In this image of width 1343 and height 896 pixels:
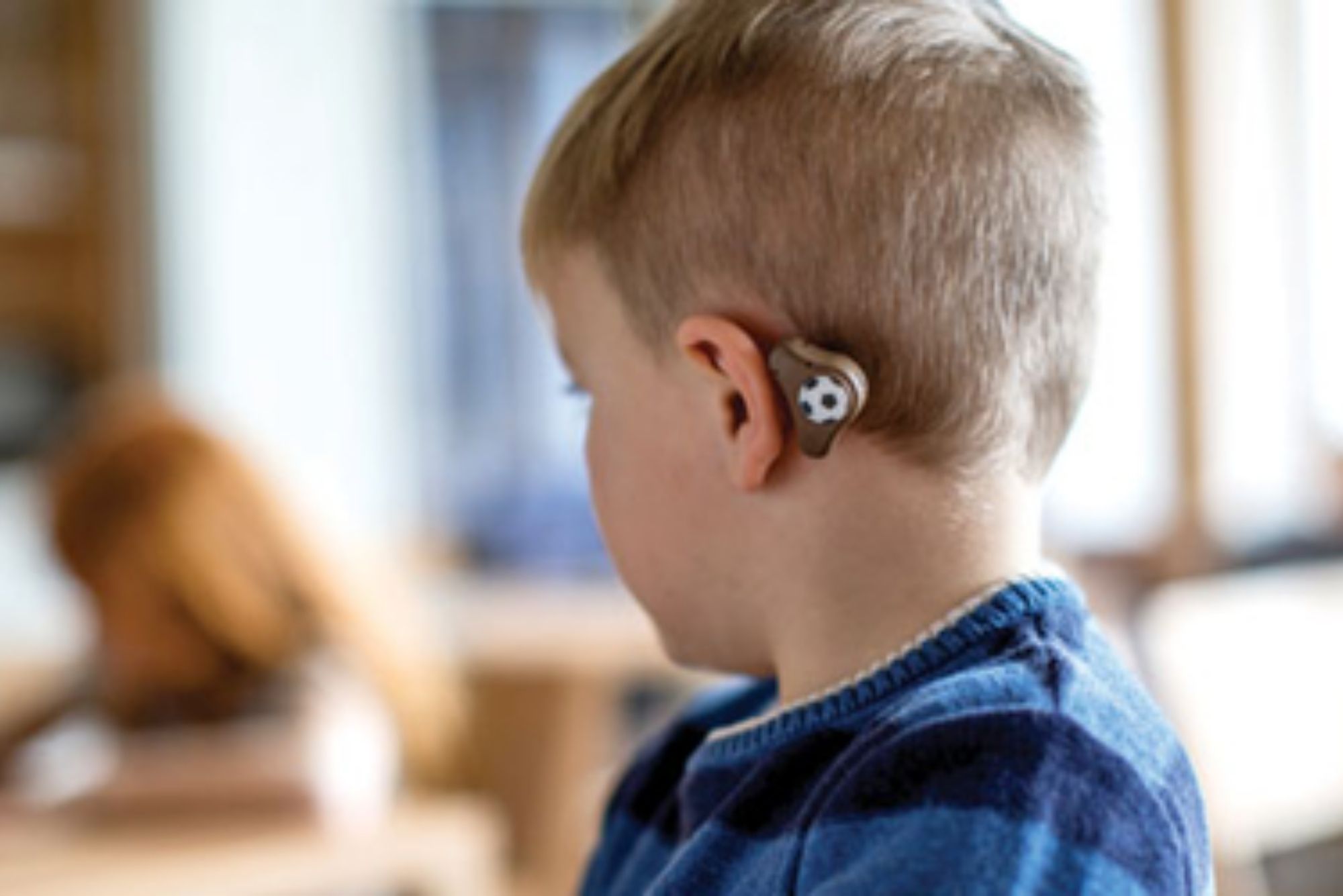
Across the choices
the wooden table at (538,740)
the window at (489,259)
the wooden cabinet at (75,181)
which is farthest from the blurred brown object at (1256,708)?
the wooden cabinet at (75,181)

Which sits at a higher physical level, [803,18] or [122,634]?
[803,18]

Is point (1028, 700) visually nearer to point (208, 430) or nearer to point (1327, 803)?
point (1327, 803)

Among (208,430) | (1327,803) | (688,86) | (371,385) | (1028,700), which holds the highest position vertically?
(688,86)

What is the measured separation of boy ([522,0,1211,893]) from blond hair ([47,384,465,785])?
1309 mm

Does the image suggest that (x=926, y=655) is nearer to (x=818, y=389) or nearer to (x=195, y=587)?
(x=818, y=389)

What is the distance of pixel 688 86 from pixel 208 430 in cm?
140

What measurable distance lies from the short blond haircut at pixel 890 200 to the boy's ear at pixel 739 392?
0.04 feet

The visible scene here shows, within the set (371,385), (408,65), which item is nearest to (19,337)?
(371,385)

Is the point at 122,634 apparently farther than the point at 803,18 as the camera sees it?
Yes

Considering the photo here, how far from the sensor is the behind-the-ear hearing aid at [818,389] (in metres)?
0.56

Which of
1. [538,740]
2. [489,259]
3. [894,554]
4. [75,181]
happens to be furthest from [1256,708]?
[75,181]

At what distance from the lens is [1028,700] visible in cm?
53

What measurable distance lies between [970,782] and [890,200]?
0.59 feet

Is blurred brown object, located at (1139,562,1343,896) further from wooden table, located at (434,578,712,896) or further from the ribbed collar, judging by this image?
the ribbed collar
